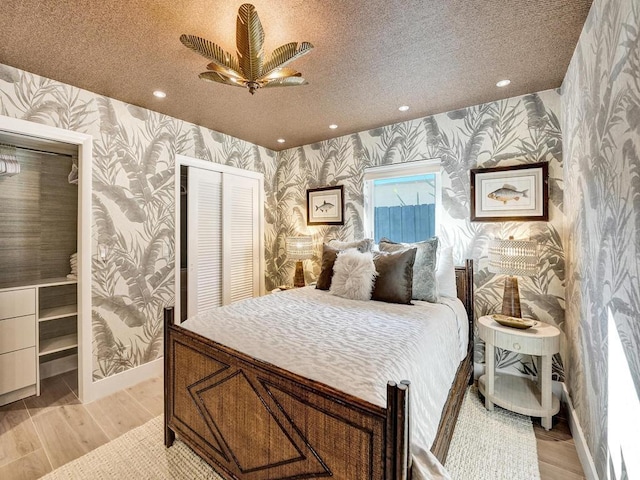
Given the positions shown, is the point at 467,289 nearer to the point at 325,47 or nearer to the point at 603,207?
the point at 603,207

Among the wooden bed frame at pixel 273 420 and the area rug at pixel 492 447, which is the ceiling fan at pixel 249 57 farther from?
the area rug at pixel 492 447

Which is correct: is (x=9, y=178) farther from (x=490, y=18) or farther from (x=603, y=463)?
(x=603, y=463)

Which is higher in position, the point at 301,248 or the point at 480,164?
the point at 480,164

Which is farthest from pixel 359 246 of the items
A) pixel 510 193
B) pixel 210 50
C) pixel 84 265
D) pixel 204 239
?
pixel 84 265

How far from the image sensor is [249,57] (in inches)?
61.2

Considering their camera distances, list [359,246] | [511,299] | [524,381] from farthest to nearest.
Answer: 1. [359,246]
2. [524,381]
3. [511,299]

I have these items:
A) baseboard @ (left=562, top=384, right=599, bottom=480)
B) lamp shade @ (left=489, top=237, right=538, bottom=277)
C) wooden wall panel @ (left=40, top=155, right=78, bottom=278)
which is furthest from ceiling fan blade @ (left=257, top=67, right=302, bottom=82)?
baseboard @ (left=562, top=384, right=599, bottom=480)

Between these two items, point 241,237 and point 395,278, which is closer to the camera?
point 395,278

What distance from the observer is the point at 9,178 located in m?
2.69

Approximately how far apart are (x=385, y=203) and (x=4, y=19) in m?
3.18

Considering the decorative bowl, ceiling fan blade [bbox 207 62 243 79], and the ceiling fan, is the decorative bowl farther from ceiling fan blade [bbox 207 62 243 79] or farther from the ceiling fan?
ceiling fan blade [bbox 207 62 243 79]

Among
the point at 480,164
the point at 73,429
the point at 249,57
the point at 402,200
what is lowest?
the point at 73,429

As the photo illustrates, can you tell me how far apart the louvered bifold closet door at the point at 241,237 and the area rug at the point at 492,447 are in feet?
8.84

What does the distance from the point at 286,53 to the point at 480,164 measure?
2064mm
